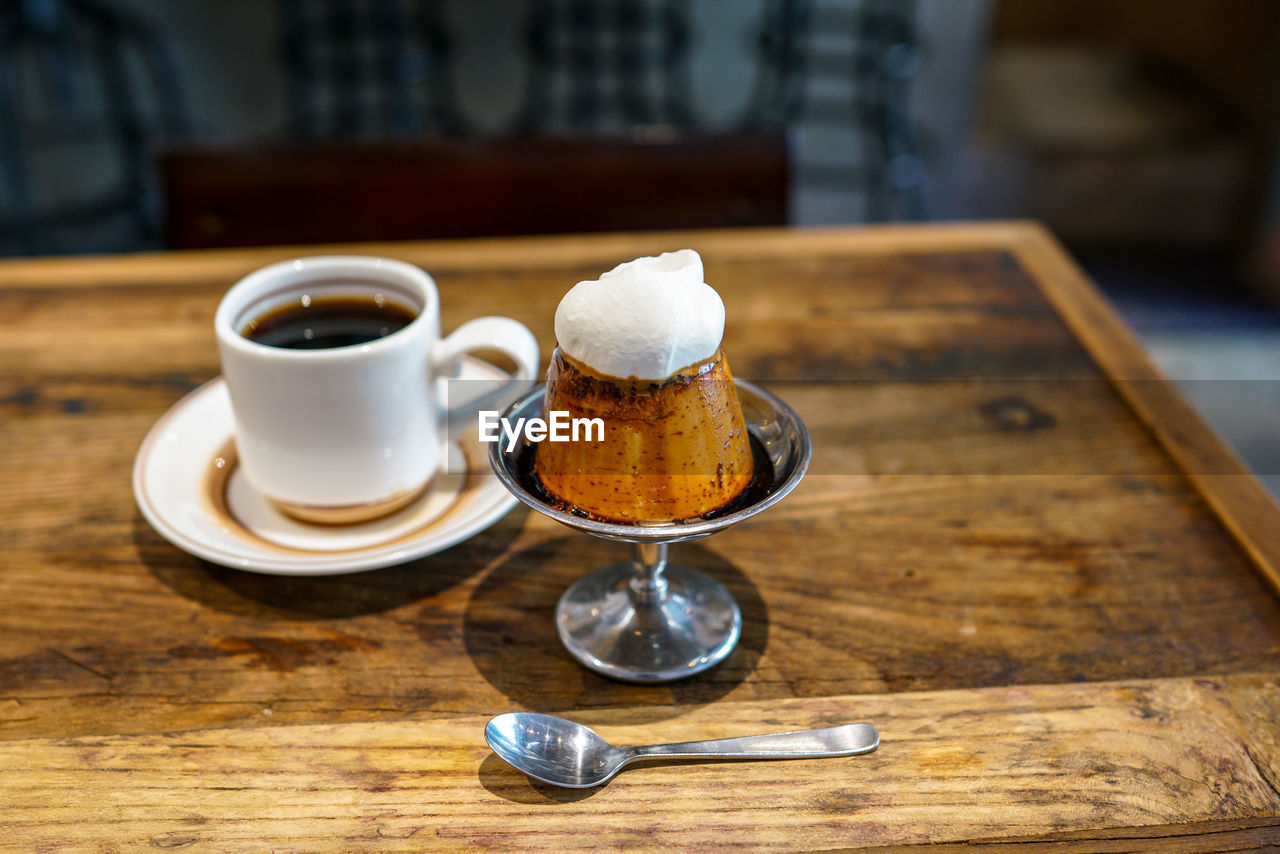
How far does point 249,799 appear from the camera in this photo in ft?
1.64

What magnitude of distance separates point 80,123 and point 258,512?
2353 millimetres

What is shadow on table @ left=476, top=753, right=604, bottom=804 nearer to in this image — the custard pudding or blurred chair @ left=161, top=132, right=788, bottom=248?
the custard pudding

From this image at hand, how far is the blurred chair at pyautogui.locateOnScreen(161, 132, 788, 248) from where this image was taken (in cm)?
114

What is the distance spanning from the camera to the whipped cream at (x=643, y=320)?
48cm

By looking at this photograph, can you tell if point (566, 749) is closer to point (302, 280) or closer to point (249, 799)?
point (249, 799)

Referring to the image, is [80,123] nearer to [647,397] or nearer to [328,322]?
[328,322]

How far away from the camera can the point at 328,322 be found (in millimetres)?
679

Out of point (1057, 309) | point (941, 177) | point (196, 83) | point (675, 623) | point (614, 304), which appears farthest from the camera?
point (941, 177)

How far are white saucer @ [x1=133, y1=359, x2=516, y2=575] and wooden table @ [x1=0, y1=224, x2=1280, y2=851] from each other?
30 mm

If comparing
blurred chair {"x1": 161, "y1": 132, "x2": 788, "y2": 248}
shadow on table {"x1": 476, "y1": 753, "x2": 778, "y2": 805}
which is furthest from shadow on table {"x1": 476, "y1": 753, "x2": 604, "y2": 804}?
blurred chair {"x1": 161, "y1": 132, "x2": 788, "y2": 248}

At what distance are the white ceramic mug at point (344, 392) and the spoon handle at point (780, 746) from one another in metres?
0.24

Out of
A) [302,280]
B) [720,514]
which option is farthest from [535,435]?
[302,280]

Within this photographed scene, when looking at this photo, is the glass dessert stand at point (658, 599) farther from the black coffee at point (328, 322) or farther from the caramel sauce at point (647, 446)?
the black coffee at point (328, 322)

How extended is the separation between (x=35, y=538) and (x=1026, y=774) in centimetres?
62
